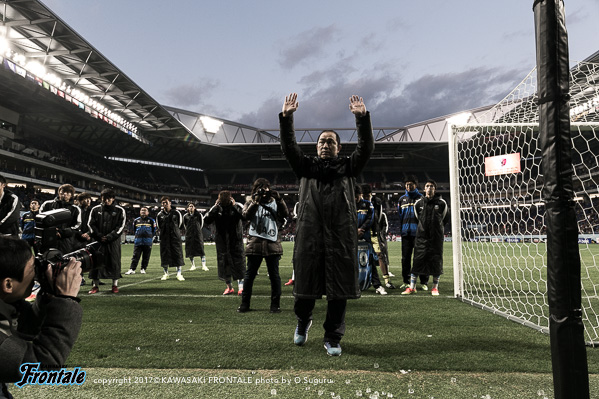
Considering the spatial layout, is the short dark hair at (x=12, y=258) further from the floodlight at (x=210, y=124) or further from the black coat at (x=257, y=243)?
the floodlight at (x=210, y=124)

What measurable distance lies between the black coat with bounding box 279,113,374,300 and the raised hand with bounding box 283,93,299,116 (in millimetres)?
64

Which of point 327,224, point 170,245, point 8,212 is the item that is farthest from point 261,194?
point 170,245

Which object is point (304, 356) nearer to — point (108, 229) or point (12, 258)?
point (12, 258)

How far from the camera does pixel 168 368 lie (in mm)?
2711

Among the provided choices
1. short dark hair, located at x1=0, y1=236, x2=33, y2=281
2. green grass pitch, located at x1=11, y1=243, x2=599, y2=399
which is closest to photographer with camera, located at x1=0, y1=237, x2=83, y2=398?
short dark hair, located at x1=0, y1=236, x2=33, y2=281

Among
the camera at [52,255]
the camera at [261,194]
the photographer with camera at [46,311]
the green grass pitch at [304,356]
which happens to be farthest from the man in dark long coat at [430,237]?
the photographer with camera at [46,311]

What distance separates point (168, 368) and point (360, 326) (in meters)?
2.11

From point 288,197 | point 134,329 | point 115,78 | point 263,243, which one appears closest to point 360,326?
point 263,243

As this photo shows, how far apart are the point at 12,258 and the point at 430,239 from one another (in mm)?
5611

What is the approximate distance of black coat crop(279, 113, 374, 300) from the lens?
9.50 ft

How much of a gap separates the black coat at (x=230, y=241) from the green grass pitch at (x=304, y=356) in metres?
1.04

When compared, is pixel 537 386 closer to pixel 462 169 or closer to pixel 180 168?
pixel 462 169

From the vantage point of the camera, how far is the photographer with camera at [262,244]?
4.68 metres

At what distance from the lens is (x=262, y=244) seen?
15.4 feet
